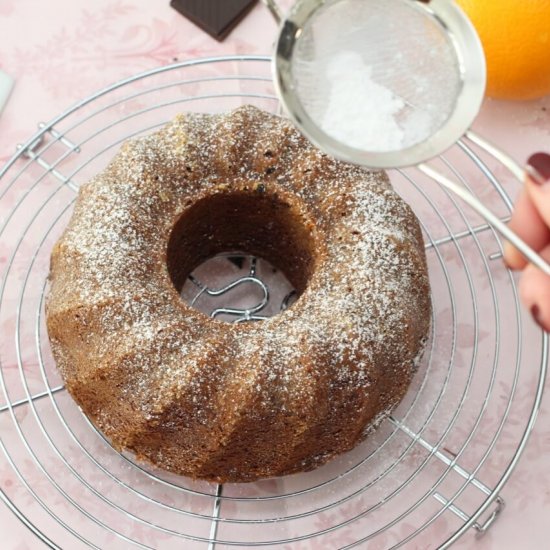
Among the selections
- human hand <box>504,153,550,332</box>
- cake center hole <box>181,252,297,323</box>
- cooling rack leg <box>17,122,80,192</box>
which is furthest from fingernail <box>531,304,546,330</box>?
cooling rack leg <box>17,122,80,192</box>

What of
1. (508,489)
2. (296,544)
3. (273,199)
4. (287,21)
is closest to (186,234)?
(273,199)

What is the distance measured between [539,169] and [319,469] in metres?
0.89

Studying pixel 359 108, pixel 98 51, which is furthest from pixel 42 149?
pixel 359 108

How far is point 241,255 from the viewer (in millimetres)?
1995

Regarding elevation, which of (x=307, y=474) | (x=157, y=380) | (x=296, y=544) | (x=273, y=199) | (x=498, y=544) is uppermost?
(x=273, y=199)

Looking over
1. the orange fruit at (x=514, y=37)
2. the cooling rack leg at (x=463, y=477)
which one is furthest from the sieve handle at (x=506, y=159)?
the cooling rack leg at (x=463, y=477)

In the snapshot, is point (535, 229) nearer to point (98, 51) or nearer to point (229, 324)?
point (229, 324)

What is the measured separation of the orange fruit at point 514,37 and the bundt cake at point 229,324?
42 cm

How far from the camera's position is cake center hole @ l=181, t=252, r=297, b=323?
1.95m

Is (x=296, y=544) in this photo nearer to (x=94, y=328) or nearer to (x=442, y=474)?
(x=442, y=474)

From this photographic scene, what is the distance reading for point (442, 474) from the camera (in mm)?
1837

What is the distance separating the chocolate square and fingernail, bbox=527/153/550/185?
3.93 feet

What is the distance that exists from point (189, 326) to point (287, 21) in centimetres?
61

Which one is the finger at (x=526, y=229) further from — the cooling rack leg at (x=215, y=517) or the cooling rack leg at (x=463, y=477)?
the cooling rack leg at (x=215, y=517)
